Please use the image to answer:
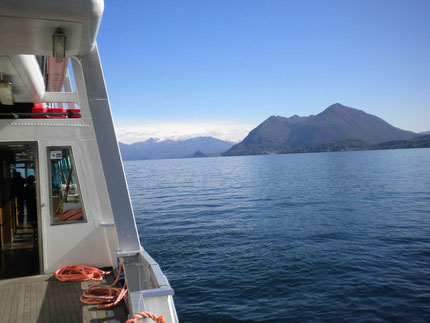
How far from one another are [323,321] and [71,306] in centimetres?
594

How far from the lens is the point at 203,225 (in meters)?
19.7

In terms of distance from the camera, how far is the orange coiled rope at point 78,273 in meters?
6.20

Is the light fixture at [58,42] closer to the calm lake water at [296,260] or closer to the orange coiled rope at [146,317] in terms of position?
the orange coiled rope at [146,317]

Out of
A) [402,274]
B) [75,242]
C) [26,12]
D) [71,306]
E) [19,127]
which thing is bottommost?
[402,274]

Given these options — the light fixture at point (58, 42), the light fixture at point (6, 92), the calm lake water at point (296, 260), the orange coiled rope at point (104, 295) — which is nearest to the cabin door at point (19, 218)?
the light fixture at point (6, 92)

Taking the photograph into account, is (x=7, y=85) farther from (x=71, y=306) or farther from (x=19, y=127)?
(x=71, y=306)

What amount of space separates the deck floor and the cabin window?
1155mm

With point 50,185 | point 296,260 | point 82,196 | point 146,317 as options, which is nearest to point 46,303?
point 82,196

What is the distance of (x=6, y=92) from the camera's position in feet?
18.9

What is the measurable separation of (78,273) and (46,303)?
1182mm

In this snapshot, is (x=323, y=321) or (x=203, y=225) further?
(x=203, y=225)

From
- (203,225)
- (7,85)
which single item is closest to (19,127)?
(7,85)

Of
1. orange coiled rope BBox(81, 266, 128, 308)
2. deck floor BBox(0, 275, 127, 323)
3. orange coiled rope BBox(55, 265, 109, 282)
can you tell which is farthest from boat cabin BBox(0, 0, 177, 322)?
orange coiled rope BBox(81, 266, 128, 308)

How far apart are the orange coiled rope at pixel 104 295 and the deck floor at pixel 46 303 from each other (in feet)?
0.29
